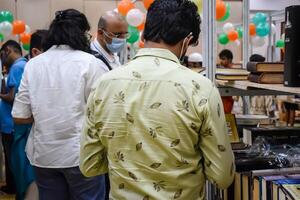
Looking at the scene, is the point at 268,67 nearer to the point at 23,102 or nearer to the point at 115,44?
the point at 23,102

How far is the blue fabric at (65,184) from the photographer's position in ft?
6.55

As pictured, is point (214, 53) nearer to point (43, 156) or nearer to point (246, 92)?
point (246, 92)

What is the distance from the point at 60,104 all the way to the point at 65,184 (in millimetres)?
426

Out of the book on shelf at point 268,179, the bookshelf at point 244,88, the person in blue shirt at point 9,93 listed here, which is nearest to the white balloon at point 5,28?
the person in blue shirt at point 9,93

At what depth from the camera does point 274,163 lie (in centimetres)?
163

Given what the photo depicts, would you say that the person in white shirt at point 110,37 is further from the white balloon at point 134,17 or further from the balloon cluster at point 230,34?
the balloon cluster at point 230,34

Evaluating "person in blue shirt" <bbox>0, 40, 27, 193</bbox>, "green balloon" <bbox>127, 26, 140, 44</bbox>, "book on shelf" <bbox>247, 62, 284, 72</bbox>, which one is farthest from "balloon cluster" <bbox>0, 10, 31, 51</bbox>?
"book on shelf" <bbox>247, 62, 284, 72</bbox>

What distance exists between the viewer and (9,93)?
337cm

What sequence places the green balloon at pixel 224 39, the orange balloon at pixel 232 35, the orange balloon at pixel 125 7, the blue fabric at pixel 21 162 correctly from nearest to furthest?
the blue fabric at pixel 21 162 → the orange balloon at pixel 125 7 → the orange balloon at pixel 232 35 → the green balloon at pixel 224 39

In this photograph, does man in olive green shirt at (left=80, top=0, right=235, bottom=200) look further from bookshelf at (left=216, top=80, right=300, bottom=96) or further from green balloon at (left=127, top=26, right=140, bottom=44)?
green balloon at (left=127, top=26, right=140, bottom=44)

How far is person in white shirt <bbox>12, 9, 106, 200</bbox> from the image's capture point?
1916 millimetres

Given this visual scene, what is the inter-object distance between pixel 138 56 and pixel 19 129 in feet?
7.13

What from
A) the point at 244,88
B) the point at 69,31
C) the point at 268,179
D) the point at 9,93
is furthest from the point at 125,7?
the point at 268,179

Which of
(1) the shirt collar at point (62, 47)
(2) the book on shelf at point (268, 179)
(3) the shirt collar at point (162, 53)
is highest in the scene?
(1) the shirt collar at point (62, 47)
